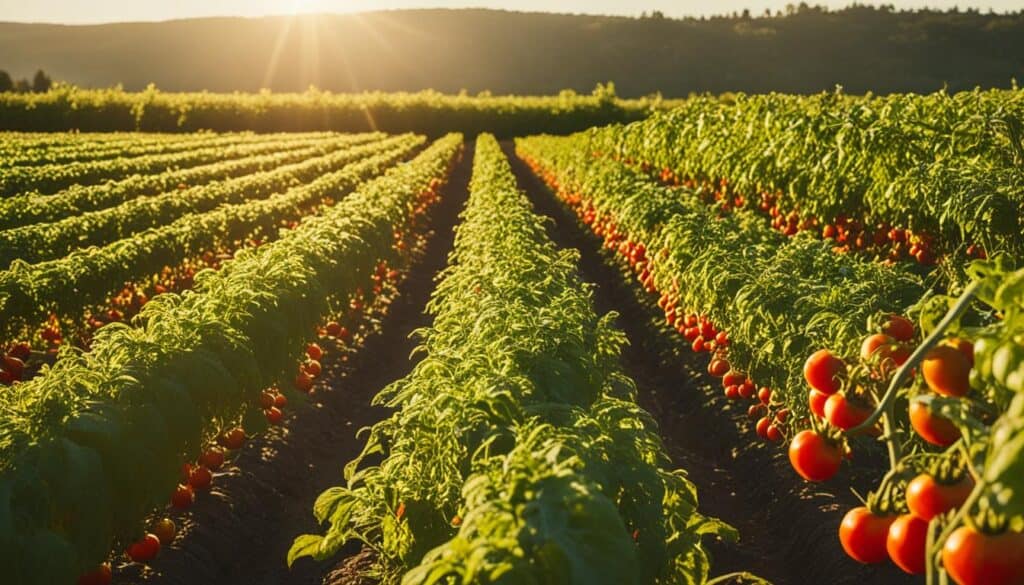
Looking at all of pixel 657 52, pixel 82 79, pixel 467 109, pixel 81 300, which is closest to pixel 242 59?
pixel 82 79

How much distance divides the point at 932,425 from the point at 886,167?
9782mm

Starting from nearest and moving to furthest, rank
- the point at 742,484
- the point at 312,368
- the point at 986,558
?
the point at 986,558 < the point at 742,484 < the point at 312,368

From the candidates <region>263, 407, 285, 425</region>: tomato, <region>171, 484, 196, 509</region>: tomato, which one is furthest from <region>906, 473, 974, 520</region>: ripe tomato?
<region>263, 407, 285, 425</region>: tomato

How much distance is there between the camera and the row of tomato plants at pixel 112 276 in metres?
9.98

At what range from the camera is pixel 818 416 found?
2.92 m

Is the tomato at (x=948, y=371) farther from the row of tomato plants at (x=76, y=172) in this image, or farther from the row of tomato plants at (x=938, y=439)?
the row of tomato plants at (x=76, y=172)

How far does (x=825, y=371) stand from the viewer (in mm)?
2723

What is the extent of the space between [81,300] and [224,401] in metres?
5.01

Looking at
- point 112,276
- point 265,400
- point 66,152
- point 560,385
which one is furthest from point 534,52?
point 560,385

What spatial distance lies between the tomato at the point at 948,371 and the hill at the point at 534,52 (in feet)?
413

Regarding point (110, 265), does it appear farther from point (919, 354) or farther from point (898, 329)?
point (919, 354)

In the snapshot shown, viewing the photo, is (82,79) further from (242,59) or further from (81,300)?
(81,300)

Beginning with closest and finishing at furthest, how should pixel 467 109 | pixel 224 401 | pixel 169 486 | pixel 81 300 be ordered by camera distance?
pixel 169 486
pixel 224 401
pixel 81 300
pixel 467 109

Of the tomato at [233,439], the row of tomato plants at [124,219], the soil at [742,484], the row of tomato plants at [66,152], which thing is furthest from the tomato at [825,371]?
the row of tomato plants at [66,152]
